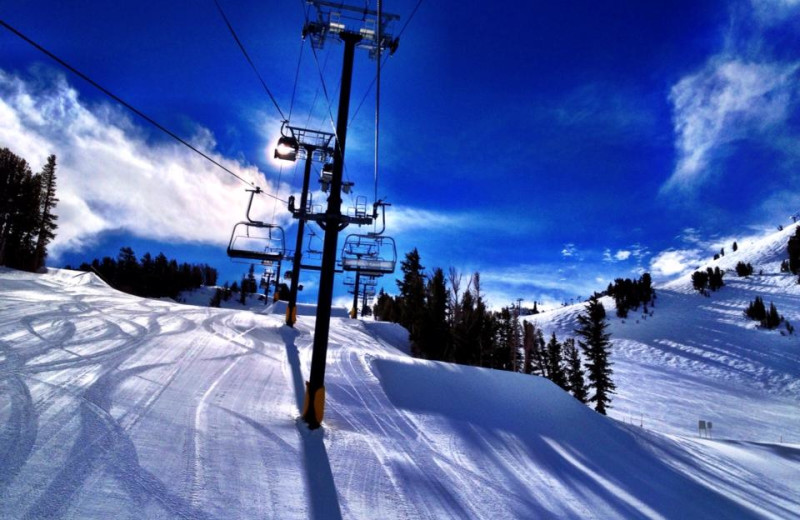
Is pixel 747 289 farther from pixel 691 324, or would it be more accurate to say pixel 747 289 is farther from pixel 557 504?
pixel 557 504

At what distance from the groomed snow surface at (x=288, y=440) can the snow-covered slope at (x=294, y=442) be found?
35 mm

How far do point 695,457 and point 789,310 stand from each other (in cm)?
9649

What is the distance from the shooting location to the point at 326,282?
792 centimetres

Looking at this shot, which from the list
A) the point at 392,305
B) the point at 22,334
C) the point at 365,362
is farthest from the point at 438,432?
the point at 392,305

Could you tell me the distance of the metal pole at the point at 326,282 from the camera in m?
7.12

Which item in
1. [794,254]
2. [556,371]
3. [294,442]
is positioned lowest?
[556,371]

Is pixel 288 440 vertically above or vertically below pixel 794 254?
below

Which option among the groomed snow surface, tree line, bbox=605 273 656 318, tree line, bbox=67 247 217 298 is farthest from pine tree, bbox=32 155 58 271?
tree line, bbox=605 273 656 318

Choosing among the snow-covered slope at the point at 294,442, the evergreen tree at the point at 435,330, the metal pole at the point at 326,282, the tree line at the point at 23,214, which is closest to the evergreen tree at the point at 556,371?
the evergreen tree at the point at 435,330

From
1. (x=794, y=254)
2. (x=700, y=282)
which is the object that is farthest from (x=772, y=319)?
(x=794, y=254)

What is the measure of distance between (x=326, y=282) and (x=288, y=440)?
304 cm

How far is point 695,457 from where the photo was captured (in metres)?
11.7

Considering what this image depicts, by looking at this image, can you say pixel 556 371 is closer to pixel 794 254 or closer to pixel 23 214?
pixel 23 214

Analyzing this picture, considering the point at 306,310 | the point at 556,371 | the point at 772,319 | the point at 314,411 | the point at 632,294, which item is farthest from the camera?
the point at 632,294
